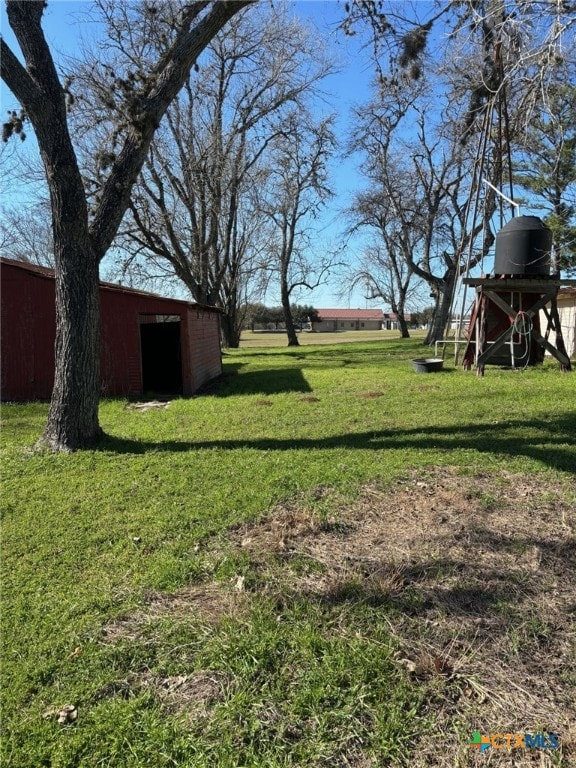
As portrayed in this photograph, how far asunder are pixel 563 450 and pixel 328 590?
4099mm

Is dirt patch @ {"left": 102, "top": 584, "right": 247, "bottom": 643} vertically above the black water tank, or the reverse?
the black water tank

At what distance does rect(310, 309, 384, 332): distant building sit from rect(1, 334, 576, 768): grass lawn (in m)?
90.1

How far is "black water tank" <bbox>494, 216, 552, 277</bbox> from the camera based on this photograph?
1109 cm

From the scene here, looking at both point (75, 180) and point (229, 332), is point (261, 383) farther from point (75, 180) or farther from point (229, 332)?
point (229, 332)

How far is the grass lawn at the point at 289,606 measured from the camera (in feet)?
6.57

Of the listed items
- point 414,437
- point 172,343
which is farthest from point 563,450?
point 172,343

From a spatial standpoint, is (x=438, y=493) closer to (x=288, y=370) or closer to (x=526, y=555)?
(x=526, y=555)

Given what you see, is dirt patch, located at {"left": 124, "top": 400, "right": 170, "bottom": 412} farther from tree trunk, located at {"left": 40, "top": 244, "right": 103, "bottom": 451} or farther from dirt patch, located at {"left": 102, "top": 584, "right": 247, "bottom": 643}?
dirt patch, located at {"left": 102, "top": 584, "right": 247, "bottom": 643}

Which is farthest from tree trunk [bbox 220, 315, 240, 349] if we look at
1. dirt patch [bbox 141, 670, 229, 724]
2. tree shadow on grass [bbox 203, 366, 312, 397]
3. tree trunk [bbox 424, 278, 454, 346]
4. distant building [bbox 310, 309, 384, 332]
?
distant building [bbox 310, 309, 384, 332]

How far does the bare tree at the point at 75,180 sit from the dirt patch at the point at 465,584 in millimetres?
3401

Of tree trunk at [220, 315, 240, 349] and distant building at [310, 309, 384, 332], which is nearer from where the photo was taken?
tree trunk at [220, 315, 240, 349]

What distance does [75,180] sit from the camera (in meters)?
5.78

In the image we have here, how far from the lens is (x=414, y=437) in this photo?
658 cm

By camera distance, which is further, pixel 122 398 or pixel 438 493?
pixel 122 398
